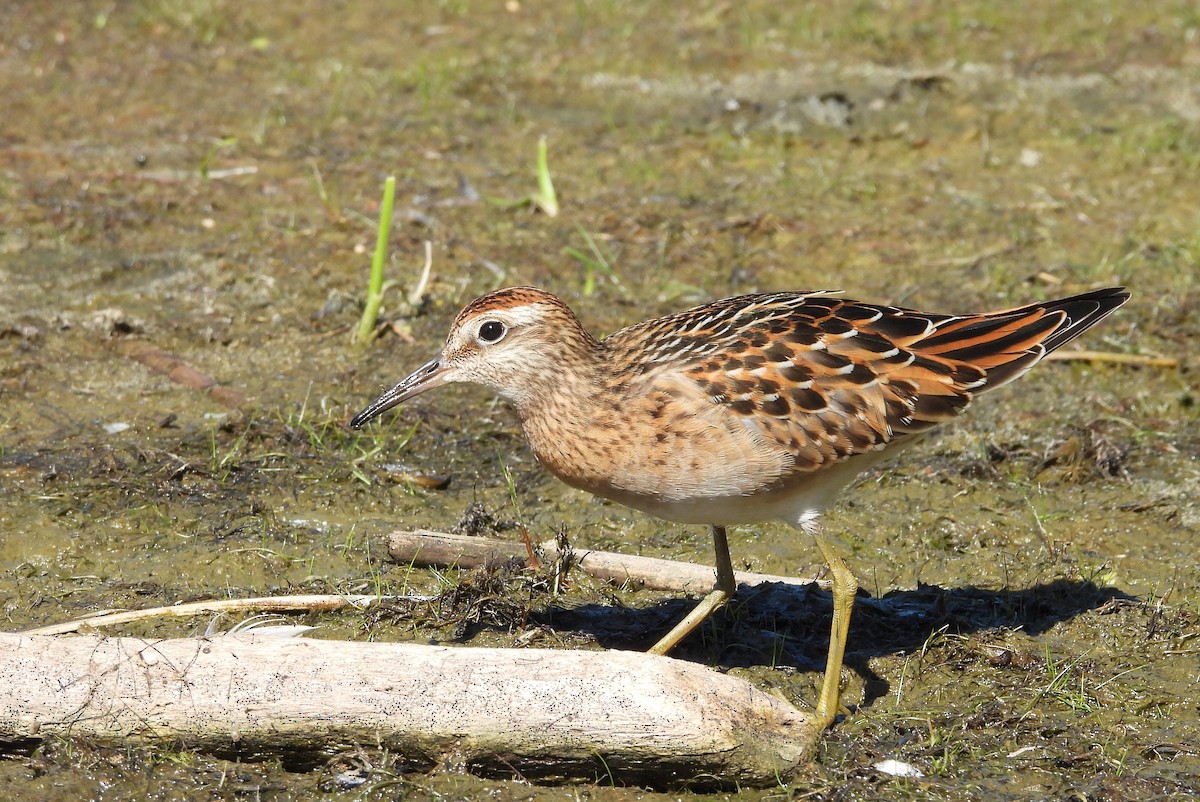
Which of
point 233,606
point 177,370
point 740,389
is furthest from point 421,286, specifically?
point 740,389

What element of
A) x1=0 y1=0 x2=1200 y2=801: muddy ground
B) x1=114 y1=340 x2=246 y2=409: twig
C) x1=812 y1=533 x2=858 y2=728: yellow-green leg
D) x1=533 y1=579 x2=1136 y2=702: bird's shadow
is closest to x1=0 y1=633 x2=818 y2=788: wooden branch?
x1=0 y1=0 x2=1200 y2=801: muddy ground

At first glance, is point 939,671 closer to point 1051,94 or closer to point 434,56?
point 1051,94

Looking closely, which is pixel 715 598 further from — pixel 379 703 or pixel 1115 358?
pixel 1115 358

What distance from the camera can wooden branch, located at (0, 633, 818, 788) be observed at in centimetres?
505

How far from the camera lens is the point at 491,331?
6.18 meters

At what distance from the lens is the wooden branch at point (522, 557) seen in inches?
262

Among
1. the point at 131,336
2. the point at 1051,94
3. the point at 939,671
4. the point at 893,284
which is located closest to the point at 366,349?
the point at 131,336

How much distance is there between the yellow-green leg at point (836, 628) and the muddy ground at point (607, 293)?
0.13 meters

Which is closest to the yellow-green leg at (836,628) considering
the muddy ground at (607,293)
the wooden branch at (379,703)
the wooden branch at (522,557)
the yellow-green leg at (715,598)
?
the muddy ground at (607,293)

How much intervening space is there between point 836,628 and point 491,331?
76.7 inches

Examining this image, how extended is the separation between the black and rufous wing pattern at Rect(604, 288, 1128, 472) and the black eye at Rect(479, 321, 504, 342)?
0.49 metres

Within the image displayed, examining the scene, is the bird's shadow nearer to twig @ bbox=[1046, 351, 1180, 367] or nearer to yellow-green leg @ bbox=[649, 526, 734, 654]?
yellow-green leg @ bbox=[649, 526, 734, 654]

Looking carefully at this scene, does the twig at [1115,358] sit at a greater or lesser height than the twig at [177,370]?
lesser

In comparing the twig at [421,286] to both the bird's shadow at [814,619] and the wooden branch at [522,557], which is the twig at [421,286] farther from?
the bird's shadow at [814,619]
